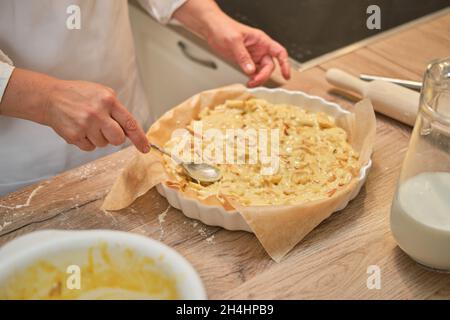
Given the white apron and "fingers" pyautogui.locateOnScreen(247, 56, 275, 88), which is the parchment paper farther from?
the white apron

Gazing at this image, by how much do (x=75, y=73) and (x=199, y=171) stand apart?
376mm

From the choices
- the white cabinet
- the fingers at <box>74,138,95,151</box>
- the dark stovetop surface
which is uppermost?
the fingers at <box>74,138,95,151</box>

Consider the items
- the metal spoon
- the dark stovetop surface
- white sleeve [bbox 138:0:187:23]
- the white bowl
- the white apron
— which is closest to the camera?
the white bowl

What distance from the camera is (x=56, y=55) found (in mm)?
1183

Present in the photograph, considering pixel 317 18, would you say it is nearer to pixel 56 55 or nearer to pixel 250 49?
pixel 250 49

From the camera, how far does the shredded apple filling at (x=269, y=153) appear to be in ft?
3.28

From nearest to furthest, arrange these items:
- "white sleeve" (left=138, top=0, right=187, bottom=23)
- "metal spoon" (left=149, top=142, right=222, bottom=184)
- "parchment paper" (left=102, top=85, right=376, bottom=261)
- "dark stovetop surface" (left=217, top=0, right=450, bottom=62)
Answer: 1. "parchment paper" (left=102, top=85, right=376, bottom=261)
2. "metal spoon" (left=149, top=142, right=222, bottom=184)
3. "white sleeve" (left=138, top=0, right=187, bottom=23)
4. "dark stovetop surface" (left=217, top=0, right=450, bottom=62)

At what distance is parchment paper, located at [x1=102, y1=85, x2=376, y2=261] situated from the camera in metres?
0.91

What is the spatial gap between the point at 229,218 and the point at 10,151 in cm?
53

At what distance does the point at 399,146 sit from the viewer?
44.9 inches

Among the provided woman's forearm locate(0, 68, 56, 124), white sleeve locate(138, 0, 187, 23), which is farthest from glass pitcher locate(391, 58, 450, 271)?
white sleeve locate(138, 0, 187, 23)

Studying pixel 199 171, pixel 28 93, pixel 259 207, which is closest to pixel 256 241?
pixel 259 207

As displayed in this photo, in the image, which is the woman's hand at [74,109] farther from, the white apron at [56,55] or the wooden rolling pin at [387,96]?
the wooden rolling pin at [387,96]
